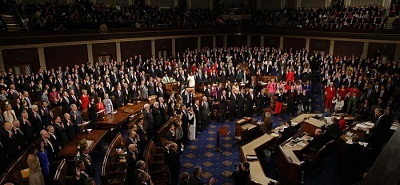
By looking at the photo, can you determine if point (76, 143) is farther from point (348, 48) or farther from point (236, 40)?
point (236, 40)

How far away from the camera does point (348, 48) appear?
70.1 feet

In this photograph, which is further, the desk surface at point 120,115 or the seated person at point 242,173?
the desk surface at point 120,115

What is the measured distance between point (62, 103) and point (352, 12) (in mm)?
20824

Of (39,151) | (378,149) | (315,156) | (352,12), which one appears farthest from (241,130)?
(352,12)

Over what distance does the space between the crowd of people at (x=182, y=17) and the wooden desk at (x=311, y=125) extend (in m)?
13.3

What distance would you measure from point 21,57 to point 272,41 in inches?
779

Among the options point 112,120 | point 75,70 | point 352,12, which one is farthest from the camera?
point 352,12

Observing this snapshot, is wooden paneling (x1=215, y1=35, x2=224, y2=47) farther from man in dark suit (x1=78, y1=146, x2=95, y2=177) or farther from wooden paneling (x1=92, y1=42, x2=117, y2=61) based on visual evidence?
man in dark suit (x1=78, y1=146, x2=95, y2=177)

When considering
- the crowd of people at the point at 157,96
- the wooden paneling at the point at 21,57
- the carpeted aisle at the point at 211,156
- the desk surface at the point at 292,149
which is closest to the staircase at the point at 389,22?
the crowd of people at the point at 157,96

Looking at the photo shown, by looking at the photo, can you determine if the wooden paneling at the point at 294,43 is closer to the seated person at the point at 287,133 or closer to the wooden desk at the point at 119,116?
the seated person at the point at 287,133

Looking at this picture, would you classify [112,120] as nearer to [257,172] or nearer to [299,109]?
[257,172]

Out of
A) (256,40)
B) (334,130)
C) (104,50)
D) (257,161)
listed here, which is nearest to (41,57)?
(104,50)

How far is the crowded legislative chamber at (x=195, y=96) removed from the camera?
285 inches

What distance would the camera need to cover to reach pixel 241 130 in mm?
10438
